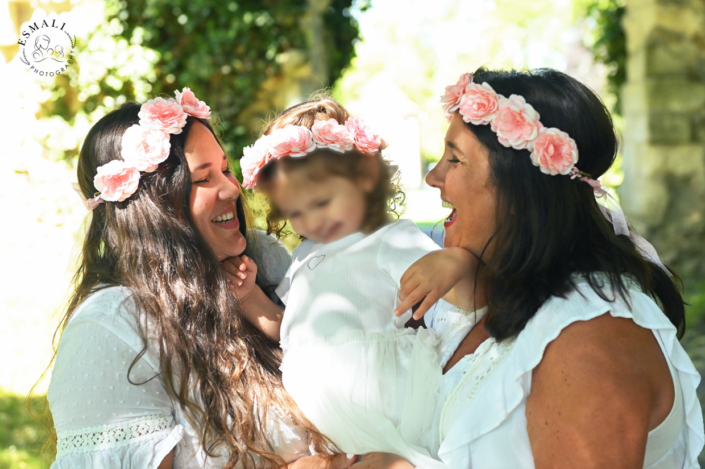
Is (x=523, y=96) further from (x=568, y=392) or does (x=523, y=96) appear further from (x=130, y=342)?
(x=130, y=342)

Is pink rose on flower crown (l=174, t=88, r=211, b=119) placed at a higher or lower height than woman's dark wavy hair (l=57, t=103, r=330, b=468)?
higher

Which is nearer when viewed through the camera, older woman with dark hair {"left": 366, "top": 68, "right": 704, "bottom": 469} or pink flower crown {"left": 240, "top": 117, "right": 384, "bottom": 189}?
older woman with dark hair {"left": 366, "top": 68, "right": 704, "bottom": 469}

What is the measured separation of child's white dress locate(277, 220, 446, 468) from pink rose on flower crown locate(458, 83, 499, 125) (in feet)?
1.44

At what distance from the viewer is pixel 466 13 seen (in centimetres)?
3025

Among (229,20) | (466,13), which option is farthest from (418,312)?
(466,13)

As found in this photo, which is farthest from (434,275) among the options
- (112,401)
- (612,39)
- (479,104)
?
(612,39)

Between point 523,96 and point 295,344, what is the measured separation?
108cm

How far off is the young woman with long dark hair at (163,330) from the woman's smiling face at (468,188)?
84cm

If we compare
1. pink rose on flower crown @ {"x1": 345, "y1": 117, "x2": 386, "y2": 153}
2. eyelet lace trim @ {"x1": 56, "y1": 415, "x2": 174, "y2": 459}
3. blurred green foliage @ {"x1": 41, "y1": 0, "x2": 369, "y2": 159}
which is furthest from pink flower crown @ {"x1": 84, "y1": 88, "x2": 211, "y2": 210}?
blurred green foliage @ {"x1": 41, "y1": 0, "x2": 369, "y2": 159}

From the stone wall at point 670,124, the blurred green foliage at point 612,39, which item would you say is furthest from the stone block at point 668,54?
the blurred green foliage at point 612,39

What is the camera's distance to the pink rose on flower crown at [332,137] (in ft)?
7.00

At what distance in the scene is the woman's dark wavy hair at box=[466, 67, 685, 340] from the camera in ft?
5.74

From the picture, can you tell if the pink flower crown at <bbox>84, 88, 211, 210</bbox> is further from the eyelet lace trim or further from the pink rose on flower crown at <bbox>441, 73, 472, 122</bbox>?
the pink rose on flower crown at <bbox>441, 73, 472, 122</bbox>

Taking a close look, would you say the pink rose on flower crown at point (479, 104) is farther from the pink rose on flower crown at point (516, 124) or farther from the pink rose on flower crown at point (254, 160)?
the pink rose on flower crown at point (254, 160)
